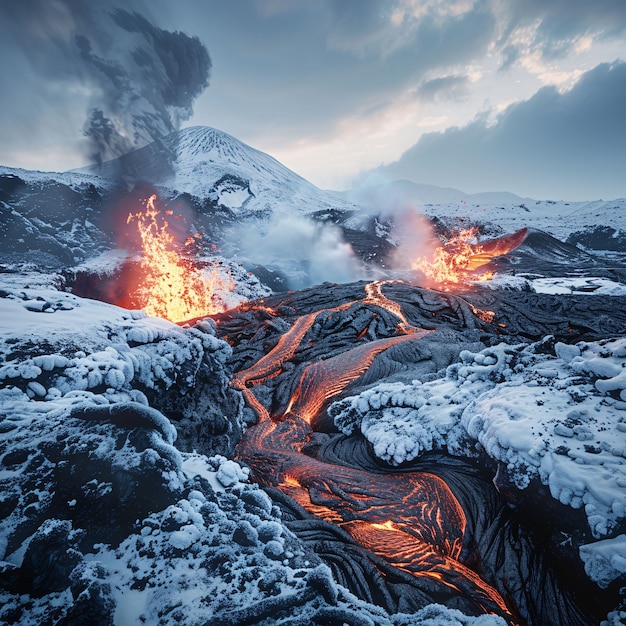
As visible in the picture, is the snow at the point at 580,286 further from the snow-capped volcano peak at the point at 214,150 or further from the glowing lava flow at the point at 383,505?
the snow-capped volcano peak at the point at 214,150

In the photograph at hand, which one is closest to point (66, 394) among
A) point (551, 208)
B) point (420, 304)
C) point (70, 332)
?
point (70, 332)

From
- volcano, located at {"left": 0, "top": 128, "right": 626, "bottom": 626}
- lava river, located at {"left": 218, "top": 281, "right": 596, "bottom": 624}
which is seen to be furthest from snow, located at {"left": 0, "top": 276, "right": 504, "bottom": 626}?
lava river, located at {"left": 218, "top": 281, "right": 596, "bottom": 624}

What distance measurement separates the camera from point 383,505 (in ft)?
15.2

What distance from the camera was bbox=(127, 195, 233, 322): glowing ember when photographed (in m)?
23.1

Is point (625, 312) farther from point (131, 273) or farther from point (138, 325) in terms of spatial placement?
point (131, 273)

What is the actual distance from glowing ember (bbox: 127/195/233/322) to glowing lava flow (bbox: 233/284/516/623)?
1640cm

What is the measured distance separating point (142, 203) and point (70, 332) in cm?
4253

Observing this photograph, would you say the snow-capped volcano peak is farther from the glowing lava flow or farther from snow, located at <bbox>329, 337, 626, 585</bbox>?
snow, located at <bbox>329, 337, 626, 585</bbox>

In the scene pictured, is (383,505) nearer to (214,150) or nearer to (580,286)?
(580,286)

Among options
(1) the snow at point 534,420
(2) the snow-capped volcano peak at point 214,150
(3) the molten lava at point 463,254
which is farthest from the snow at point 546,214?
(1) the snow at point 534,420

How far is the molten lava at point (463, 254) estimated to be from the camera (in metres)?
31.8

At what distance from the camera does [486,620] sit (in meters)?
2.50

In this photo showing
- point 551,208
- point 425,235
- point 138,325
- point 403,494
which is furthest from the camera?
point 551,208

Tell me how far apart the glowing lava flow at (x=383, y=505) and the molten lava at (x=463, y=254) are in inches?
1059
